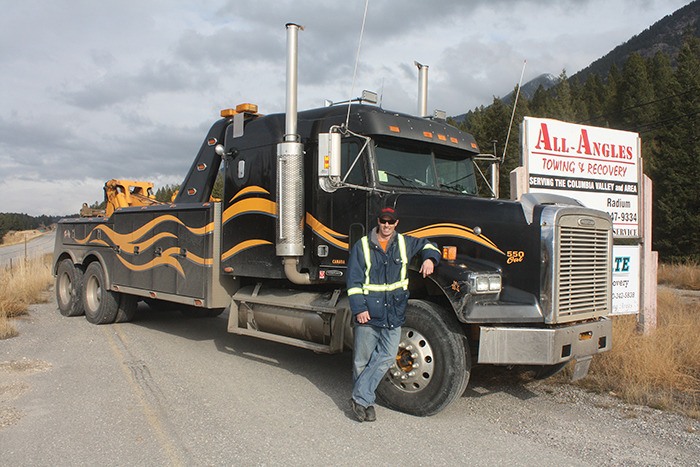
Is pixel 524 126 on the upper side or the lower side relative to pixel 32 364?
upper

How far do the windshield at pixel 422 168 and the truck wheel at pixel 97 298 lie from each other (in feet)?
20.7

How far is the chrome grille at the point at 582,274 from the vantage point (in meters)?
5.25

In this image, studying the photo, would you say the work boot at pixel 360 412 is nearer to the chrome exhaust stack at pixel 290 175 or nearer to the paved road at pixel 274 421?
the paved road at pixel 274 421

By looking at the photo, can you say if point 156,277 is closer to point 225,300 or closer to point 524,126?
point 225,300

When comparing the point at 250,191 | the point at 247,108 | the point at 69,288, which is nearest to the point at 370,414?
the point at 250,191

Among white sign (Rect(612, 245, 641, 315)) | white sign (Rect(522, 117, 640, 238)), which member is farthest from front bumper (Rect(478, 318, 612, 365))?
white sign (Rect(612, 245, 641, 315))

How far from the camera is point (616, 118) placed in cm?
5509

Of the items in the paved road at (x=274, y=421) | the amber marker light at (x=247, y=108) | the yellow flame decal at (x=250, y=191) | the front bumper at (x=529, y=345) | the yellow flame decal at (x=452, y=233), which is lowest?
the paved road at (x=274, y=421)

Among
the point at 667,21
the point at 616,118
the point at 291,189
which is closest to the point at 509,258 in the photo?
the point at 291,189

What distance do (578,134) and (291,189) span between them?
4562mm

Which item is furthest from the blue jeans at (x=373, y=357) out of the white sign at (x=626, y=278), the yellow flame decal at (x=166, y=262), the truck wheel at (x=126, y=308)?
the truck wheel at (x=126, y=308)

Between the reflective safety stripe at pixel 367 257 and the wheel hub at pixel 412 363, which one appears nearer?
the reflective safety stripe at pixel 367 257

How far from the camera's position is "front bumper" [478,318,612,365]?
4996 mm

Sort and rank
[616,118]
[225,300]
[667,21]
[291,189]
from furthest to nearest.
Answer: [667,21] → [616,118] → [225,300] → [291,189]
